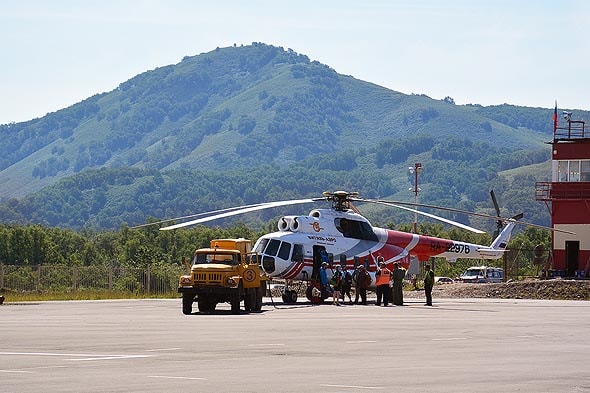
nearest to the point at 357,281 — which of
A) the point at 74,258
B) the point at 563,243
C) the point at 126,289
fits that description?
the point at 126,289

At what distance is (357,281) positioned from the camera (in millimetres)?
44500

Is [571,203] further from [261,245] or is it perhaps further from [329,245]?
[261,245]

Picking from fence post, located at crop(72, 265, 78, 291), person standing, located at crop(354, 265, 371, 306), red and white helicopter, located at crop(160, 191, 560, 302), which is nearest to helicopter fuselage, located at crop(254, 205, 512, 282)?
red and white helicopter, located at crop(160, 191, 560, 302)

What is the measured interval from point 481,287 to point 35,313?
25.7m

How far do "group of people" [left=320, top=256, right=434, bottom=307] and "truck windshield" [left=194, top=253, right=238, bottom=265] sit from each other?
743 centimetres

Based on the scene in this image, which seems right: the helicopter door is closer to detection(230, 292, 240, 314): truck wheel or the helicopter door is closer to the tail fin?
detection(230, 292, 240, 314): truck wheel

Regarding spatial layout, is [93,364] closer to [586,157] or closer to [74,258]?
[586,157]

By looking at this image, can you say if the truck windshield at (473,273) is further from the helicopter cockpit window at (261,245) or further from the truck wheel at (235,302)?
the truck wheel at (235,302)

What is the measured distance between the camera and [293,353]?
2056 cm

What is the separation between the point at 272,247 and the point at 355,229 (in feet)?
14.4

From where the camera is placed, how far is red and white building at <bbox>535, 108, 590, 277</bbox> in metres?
63.0

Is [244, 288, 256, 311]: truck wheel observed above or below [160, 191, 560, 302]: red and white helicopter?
below

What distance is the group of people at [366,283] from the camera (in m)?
43.8

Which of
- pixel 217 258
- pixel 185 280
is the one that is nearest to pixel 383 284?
pixel 217 258
